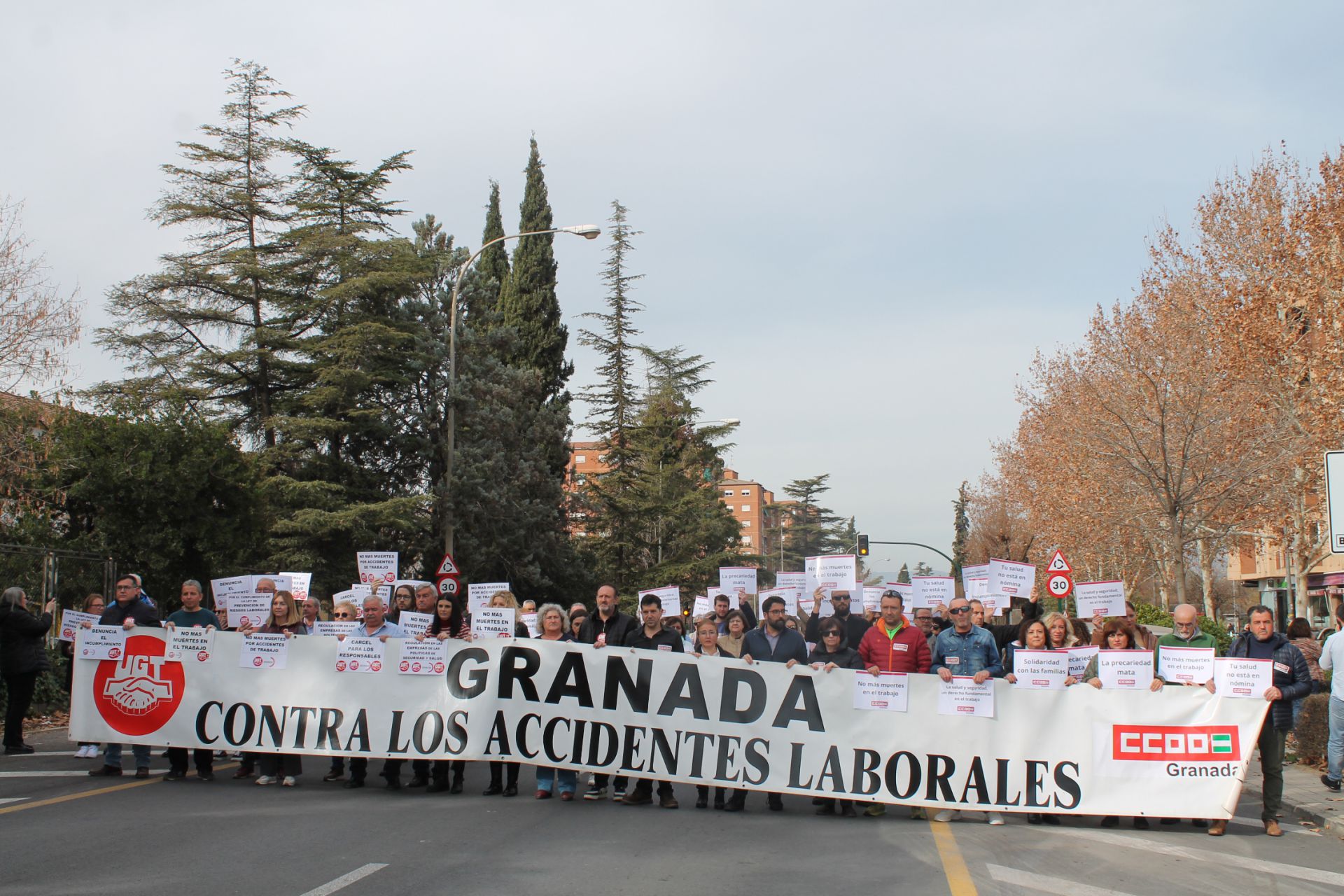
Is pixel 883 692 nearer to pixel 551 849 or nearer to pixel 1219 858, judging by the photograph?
pixel 1219 858

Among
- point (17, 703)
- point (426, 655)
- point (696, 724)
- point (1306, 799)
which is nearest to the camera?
point (696, 724)

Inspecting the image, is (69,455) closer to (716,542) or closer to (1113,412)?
(1113,412)

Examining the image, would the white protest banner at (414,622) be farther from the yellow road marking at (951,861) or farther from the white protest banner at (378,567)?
the white protest banner at (378,567)

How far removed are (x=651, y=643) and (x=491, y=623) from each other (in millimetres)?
2346

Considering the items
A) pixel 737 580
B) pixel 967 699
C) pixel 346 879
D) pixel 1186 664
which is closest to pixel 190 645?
pixel 346 879

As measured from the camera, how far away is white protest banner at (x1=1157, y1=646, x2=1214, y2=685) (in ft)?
32.0

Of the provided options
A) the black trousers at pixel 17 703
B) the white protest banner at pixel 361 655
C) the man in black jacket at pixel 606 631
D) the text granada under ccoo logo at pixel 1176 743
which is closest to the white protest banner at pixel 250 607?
the black trousers at pixel 17 703

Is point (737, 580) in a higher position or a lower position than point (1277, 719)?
higher

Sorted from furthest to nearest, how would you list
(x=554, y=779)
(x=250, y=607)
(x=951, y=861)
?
(x=250, y=607) < (x=554, y=779) < (x=951, y=861)

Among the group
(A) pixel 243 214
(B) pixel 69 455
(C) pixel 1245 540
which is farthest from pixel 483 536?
(C) pixel 1245 540

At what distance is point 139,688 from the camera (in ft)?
36.7

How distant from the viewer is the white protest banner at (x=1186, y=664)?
9.77 m

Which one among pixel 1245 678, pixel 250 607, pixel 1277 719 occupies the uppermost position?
pixel 250 607

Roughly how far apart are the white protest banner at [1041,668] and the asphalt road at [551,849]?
114cm
